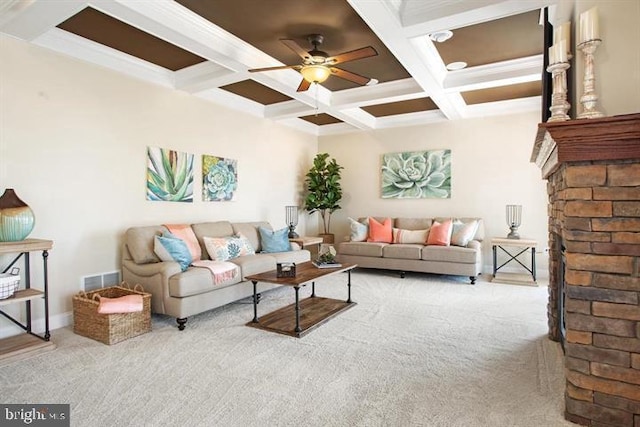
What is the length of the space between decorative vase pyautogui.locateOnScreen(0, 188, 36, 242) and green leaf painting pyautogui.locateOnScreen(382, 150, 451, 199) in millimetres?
5339

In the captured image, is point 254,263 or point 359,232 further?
point 359,232

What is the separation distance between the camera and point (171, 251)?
148 inches

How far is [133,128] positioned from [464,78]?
397cm

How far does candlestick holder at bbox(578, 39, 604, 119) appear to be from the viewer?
187 centimetres

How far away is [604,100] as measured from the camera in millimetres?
1952

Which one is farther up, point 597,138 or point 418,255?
point 597,138

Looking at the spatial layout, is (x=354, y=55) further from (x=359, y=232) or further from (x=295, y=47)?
(x=359, y=232)

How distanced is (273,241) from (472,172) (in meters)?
3.55

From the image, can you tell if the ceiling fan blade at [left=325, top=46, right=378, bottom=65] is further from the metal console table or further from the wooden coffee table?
the metal console table

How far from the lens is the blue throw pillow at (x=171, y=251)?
3752mm

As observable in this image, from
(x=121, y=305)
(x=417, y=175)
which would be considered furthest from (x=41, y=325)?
(x=417, y=175)

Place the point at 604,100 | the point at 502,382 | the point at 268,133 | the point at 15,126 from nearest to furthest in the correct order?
the point at 604,100 < the point at 502,382 < the point at 15,126 < the point at 268,133

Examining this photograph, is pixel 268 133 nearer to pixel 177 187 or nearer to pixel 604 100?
pixel 177 187

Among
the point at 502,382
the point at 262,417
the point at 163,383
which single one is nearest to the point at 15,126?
the point at 163,383
